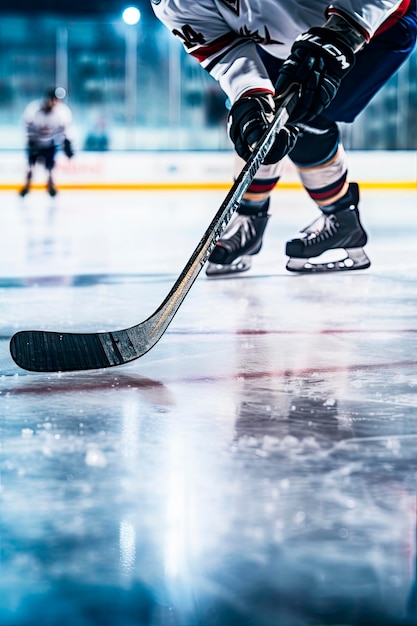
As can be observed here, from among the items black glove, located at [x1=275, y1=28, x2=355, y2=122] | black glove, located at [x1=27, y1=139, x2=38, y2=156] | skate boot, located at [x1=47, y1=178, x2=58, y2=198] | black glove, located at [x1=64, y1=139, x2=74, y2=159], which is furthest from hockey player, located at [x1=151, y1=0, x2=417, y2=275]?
black glove, located at [x1=27, y1=139, x2=38, y2=156]

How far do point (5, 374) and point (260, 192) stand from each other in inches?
→ 65.6

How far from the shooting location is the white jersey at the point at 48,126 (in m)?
9.41

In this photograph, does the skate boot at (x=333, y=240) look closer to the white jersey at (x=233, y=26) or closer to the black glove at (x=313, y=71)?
the white jersey at (x=233, y=26)

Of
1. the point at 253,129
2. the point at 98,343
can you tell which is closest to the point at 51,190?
the point at 253,129

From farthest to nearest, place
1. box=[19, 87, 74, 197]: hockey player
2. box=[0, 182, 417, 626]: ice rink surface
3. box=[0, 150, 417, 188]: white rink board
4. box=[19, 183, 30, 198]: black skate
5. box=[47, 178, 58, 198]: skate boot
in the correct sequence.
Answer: box=[0, 150, 417, 188]: white rink board < box=[19, 87, 74, 197]: hockey player < box=[19, 183, 30, 198]: black skate < box=[47, 178, 58, 198]: skate boot < box=[0, 182, 417, 626]: ice rink surface

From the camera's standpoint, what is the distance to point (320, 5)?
Answer: 127 inches

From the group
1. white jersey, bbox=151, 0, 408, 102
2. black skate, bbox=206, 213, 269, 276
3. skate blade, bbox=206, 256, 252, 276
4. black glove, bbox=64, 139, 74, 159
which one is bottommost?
skate blade, bbox=206, 256, 252, 276

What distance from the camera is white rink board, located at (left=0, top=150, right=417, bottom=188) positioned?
1034 cm

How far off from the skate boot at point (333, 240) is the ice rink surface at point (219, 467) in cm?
45

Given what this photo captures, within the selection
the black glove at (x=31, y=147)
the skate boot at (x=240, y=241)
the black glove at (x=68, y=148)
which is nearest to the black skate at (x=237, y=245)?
the skate boot at (x=240, y=241)

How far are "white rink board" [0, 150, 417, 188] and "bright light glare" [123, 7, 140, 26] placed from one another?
122 centimetres

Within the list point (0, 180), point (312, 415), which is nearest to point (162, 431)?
point (312, 415)

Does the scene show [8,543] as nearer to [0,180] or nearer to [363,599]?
[363,599]

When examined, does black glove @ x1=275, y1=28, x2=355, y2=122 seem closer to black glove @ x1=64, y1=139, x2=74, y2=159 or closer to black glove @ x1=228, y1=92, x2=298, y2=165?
black glove @ x1=228, y1=92, x2=298, y2=165
